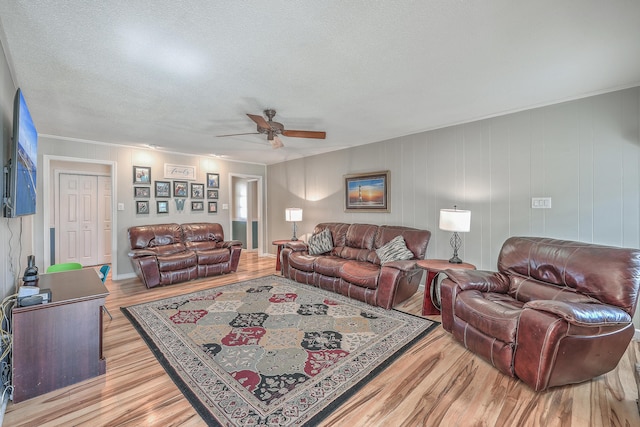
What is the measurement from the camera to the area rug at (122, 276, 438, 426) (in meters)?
1.73

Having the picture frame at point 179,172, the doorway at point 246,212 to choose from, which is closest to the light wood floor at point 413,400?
the picture frame at point 179,172

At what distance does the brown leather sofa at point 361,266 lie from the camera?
329 centimetres

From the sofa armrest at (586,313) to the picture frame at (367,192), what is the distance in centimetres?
280

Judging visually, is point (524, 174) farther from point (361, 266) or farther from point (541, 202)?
point (361, 266)

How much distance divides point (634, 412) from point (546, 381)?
1.60ft

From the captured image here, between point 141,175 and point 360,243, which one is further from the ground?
point 141,175

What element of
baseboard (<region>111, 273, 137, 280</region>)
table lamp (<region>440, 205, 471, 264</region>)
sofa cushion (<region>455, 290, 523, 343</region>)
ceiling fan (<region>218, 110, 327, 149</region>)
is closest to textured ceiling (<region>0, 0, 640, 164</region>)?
ceiling fan (<region>218, 110, 327, 149</region>)

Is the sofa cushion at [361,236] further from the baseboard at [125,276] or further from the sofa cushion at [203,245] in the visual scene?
the baseboard at [125,276]

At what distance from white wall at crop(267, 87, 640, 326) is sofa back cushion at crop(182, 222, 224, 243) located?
2937 millimetres

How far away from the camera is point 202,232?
539cm

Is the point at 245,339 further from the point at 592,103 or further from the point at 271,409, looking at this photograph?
the point at 592,103

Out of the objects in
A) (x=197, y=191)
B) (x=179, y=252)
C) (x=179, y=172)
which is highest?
(x=179, y=172)

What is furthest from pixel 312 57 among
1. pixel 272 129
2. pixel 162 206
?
pixel 162 206

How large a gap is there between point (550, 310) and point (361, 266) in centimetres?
213
